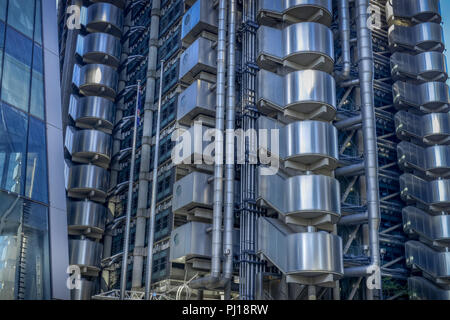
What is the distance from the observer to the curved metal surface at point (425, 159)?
59.2 meters

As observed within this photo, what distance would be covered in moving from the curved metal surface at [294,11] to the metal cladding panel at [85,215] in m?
28.9

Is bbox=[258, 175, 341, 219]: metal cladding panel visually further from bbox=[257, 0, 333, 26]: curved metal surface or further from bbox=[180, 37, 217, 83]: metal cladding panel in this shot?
bbox=[180, 37, 217, 83]: metal cladding panel

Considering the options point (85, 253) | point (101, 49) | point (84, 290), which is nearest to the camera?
point (84, 290)

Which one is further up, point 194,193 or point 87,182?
point 87,182

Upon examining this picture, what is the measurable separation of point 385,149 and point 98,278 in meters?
34.9

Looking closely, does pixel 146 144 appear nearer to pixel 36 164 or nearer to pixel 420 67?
pixel 420 67

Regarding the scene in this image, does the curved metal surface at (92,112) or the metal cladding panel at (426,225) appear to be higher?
the curved metal surface at (92,112)

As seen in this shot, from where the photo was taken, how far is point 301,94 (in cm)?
4816

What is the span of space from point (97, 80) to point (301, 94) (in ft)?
108

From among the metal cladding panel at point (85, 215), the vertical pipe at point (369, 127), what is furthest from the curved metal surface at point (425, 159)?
the metal cladding panel at point (85, 215)

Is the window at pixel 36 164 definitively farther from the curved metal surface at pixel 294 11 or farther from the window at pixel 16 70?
the curved metal surface at pixel 294 11

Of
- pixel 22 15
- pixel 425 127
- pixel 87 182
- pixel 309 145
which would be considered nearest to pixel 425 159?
pixel 425 127

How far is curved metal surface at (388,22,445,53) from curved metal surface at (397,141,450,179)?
1180 cm

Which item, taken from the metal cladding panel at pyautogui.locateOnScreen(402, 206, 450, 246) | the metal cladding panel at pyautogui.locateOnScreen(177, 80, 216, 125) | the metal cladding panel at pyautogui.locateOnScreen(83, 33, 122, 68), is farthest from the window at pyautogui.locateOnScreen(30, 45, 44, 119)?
the metal cladding panel at pyautogui.locateOnScreen(83, 33, 122, 68)
